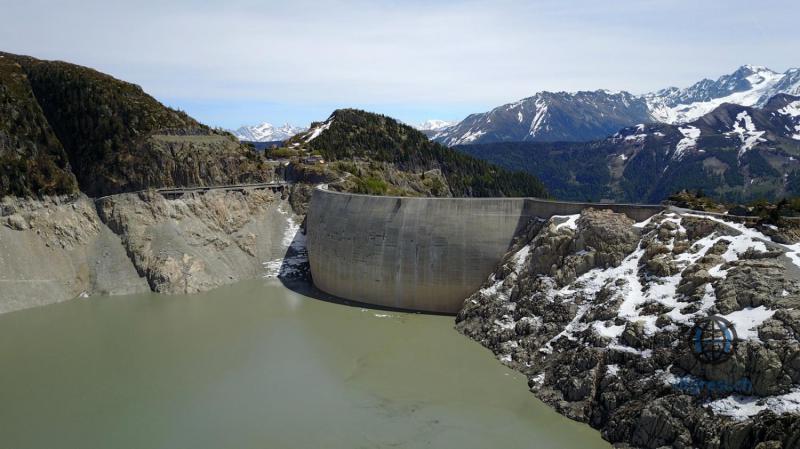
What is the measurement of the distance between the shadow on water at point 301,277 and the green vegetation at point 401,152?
19171 millimetres

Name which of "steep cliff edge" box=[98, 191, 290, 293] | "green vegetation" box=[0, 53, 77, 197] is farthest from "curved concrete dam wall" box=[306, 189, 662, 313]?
"green vegetation" box=[0, 53, 77, 197]

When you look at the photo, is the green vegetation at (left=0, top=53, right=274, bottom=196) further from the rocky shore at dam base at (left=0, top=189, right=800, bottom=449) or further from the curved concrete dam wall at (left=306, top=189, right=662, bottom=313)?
the curved concrete dam wall at (left=306, top=189, right=662, bottom=313)

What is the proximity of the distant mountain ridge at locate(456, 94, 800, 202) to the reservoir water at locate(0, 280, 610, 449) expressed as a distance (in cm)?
12035

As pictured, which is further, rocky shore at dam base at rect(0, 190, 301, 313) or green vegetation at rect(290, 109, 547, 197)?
green vegetation at rect(290, 109, 547, 197)

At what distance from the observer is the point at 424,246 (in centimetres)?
3950

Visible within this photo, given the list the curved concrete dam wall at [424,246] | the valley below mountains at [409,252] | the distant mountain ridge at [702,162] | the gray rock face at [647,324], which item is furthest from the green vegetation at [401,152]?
the distant mountain ridge at [702,162]

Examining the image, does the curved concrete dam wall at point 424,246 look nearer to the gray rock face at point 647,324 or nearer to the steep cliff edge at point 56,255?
the gray rock face at point 647,324

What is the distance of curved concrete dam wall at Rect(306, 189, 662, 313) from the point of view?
38094mm

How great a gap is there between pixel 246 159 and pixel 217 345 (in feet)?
98.2

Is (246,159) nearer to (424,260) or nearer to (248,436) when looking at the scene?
(424,260)

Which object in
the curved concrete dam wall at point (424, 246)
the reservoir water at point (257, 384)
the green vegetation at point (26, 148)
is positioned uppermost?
the green vegetation at point (26, 148)

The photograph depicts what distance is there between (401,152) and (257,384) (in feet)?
Result: 182

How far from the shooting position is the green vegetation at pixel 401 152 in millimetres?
75000

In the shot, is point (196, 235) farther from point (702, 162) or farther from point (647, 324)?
point (702, 162)
